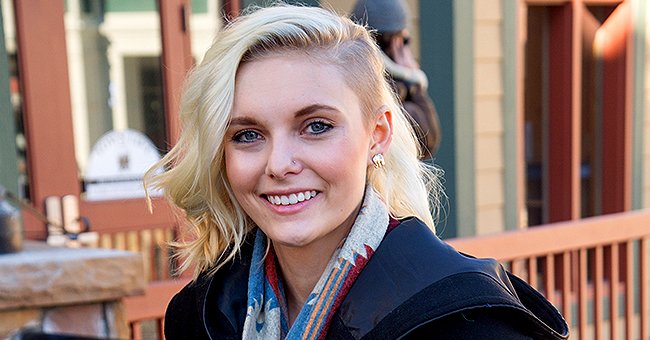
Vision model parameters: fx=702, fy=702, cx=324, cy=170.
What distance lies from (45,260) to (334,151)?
3.01ft

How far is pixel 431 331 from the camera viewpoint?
1132mm

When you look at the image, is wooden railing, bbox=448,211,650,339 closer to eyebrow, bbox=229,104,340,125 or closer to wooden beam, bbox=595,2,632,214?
wooden beam, bbox=595,2,632,214

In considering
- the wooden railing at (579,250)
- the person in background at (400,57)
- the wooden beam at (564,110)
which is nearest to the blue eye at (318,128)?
the person in background at (400,57)

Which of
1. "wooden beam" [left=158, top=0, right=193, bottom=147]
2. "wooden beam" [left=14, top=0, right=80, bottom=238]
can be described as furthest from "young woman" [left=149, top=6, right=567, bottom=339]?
"wooden beam" [left=158, top=0, right=193, bottom=147]

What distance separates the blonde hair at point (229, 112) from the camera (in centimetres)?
127

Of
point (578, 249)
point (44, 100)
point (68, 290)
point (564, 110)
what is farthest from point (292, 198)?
point (564, 110)

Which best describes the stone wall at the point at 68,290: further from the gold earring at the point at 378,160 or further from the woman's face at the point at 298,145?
the gold earring at the point at 378,160

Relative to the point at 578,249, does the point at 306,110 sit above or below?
above

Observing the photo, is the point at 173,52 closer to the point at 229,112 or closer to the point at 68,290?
the point at 68,290

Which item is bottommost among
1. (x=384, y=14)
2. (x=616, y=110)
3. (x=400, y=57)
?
(x=616, y=110)

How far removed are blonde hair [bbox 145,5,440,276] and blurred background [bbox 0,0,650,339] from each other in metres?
0.90

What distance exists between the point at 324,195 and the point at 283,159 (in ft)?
0.34

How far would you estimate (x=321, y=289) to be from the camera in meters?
1.26

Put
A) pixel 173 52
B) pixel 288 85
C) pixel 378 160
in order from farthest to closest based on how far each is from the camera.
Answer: pixel 173 52, pixel 378 160, pixel 288 85
